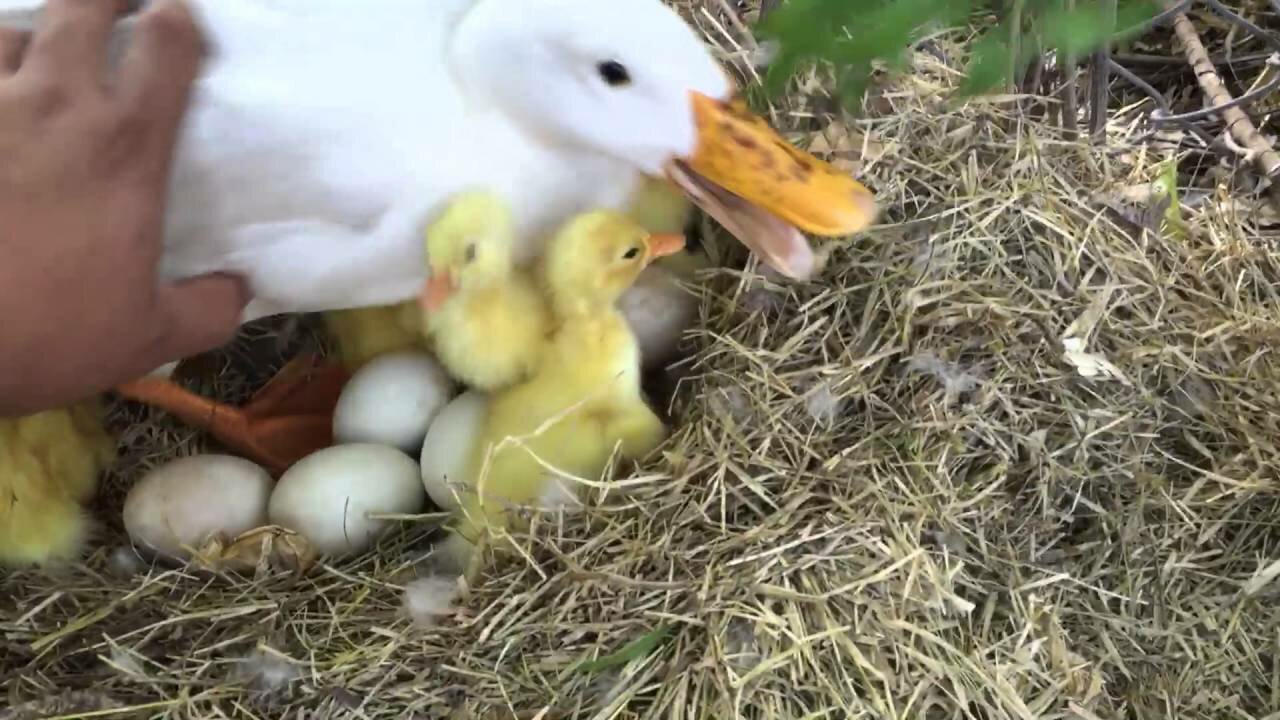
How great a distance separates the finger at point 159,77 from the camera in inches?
32.0

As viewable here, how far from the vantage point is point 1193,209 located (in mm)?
1288

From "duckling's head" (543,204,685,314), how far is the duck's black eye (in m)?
0.12

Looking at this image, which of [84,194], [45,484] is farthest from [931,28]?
[45,484]

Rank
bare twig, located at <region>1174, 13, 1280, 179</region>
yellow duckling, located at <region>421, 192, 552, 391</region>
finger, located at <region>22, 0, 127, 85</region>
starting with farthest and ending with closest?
1. bare twig, located at <region>1174, 13, 1280, 179</region>
2. yellow duckling, located at <region>421, 192, 552, 391</region>
3. finger, located at <region>22, 0, 127, 85</region>

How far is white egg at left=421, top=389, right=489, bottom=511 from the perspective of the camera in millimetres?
1013

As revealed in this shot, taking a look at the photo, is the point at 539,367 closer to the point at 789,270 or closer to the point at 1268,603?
the point at 789,270

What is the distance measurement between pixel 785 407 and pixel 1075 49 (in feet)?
1.35

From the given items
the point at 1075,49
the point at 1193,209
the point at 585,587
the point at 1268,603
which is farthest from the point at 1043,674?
the point at 1193,209

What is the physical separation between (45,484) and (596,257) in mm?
608

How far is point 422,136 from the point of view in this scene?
92 centimetres

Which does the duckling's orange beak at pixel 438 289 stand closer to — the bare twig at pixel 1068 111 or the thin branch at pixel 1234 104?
the bare twig at pixel 1068 111

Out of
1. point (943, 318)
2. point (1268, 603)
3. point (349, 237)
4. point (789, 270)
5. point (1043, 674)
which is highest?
point (349, 237)

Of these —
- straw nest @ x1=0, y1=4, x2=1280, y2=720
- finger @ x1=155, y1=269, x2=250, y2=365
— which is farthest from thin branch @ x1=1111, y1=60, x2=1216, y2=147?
finger @ x1=155, y1=269, x2=250, y2=365

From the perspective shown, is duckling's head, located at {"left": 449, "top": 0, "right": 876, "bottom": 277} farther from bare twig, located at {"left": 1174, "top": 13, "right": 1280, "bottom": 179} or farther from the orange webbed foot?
bare twig, located at {"left": 1174, "top": 13, "right": 1280, "bottom": 179}
